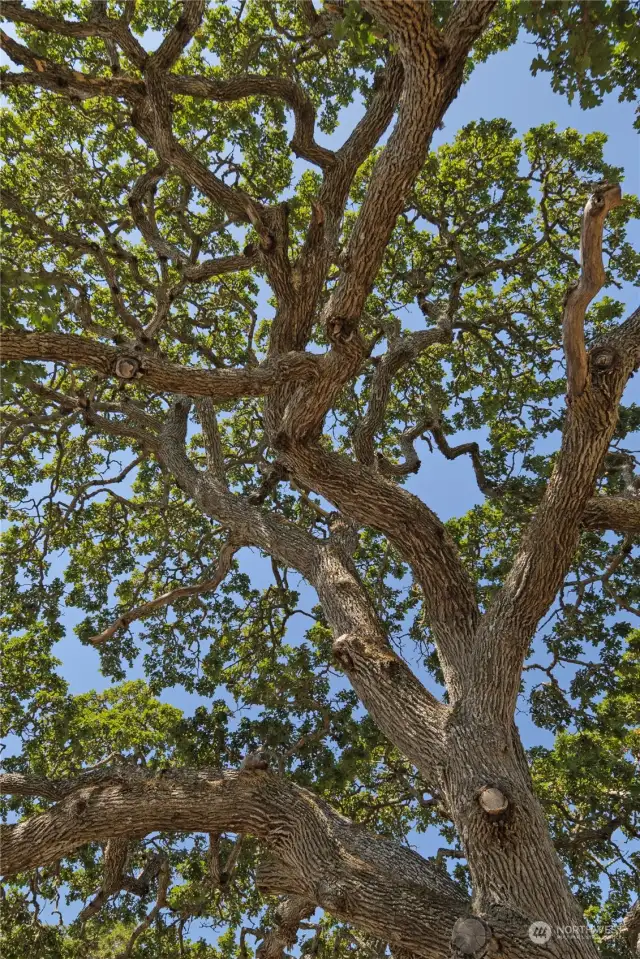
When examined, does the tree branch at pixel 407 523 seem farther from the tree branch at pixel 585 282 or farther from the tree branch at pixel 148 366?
the tree branch at pixel 585 282

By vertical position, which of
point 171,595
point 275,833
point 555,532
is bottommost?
point 275,833

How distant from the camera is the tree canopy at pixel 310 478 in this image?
4.19 m

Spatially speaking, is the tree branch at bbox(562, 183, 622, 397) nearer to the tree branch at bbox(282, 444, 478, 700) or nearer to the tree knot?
the tree branch at bbox(282, 444, 478, 700)

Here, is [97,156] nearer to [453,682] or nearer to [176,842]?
[453,682]

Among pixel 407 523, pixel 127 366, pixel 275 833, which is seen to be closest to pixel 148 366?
pixel 127 366

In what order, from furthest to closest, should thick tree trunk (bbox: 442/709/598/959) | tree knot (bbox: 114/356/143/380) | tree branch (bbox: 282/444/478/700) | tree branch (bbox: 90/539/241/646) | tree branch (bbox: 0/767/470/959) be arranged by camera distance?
tree branch (bbox: 90/539/241/646) < tree branch (bbox: 282/444/478/700) < tree knot (bbox: 114/356/143/380) < tree branch (bbox: 0/767/470/959) < thick tree trunk (bbox: 442/709/598/959)

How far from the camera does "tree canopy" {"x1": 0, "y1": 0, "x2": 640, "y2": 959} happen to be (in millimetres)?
4188

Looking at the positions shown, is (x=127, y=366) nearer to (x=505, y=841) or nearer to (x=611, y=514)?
(x=611, y=514)

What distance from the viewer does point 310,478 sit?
5152 millimetres

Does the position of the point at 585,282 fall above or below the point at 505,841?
above

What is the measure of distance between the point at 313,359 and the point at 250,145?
5550mm

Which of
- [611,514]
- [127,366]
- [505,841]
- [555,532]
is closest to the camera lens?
[505,841]

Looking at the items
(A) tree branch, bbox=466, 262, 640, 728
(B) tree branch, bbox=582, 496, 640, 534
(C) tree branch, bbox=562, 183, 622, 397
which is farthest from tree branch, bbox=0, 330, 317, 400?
(B) tree branch, bbox=582, 496, 640, 534

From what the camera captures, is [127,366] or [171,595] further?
[171,595]
